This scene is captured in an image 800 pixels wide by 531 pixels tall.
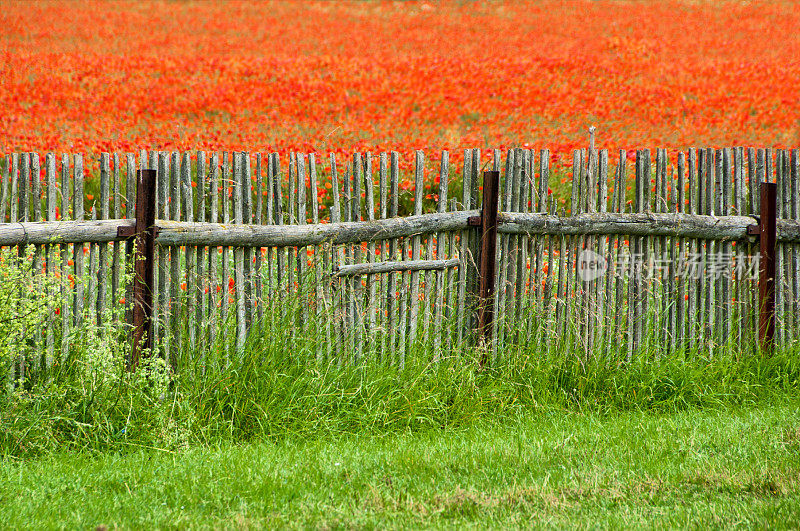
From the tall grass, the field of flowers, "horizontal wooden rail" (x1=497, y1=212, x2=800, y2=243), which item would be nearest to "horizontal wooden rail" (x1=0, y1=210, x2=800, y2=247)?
"horizontal wooden rail" (x1=497, y1=212, x2=800, y2=243)

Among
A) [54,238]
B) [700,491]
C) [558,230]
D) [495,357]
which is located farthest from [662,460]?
[54,238]

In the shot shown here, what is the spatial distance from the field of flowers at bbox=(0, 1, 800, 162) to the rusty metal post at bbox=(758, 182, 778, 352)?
6.30 meters


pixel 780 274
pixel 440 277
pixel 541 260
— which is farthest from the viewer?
pixel 780 274

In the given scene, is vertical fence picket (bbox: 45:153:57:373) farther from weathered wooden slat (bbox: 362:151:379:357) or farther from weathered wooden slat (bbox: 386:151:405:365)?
weathered wooden slat (bbox: 386:151:405:365)

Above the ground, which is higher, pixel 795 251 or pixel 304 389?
pixel 795 251

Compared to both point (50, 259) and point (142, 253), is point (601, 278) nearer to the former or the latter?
point (142, 253)

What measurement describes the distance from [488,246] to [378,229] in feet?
2.69

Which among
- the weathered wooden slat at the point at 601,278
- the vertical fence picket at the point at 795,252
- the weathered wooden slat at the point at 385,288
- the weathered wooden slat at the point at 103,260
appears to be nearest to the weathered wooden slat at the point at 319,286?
the weathered wooden slat at the point at 385,288

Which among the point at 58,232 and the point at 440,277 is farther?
the point at 440,277

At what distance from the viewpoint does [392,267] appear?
5047mm

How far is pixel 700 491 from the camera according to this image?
3.79 meters

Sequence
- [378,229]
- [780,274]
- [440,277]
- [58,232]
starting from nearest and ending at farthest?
[58,232]
[378,229]
[440,277]
[780,274]

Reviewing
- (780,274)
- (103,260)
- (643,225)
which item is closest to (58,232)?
(103,260)

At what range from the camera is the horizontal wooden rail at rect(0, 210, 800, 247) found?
13.9 feet
